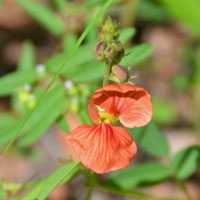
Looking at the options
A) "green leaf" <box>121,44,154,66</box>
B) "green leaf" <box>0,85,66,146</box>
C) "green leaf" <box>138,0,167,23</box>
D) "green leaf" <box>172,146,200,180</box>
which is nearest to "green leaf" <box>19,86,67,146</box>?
"green leaf" <box>0,85,66,146</box>

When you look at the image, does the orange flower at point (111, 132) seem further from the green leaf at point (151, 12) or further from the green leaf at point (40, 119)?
the green leaf at point (151, 12)

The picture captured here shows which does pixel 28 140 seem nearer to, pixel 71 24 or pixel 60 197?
pixel 71 24

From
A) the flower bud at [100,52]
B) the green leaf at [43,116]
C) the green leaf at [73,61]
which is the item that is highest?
the flower bud at [100,52]

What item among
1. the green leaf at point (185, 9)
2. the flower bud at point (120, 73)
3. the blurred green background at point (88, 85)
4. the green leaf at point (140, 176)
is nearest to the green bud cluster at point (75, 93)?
the blurred green background at point (88, 85)

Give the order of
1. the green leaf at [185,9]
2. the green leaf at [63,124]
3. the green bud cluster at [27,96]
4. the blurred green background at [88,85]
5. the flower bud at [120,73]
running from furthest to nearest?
1. the green leaf at [185,9]
2. the green bud cluster at [27,96]
3. the blurred green background at [88,85]
4. the green leaf at [63,124]
5. the flower bud at [120,73]

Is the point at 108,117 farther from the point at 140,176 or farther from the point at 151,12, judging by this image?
the point at 151,12

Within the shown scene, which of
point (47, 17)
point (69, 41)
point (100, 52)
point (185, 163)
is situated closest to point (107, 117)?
point (100, 52)
